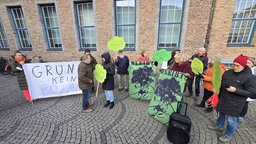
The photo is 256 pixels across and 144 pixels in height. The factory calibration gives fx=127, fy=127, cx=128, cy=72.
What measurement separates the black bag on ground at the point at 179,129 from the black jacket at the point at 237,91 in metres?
0.76

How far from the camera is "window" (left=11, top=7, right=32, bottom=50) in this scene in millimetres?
8646

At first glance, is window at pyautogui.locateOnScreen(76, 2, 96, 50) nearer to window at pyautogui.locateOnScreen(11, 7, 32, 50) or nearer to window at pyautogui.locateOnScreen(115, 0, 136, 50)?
window at pyautogui.locateOnScreen(115, 0, 136, 50)

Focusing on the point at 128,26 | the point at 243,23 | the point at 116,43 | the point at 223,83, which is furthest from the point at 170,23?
the point at 223,83

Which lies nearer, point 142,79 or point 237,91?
point 237,91

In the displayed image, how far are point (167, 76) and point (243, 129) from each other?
7.34 feet

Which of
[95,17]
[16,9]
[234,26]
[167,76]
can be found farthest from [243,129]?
A: [16,9]

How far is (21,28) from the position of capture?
8938 mm

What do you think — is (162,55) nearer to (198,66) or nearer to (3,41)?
(198,66)

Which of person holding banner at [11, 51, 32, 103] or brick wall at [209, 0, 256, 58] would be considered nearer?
person holding banner at [11, 51, 32, 103]

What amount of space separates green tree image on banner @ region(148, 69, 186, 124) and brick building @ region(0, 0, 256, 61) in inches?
172

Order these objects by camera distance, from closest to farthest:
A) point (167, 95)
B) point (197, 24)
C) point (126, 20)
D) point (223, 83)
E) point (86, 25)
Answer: point (223, 83), point (167, 95), point (197, 24), point (126, 20), point (86, 25)

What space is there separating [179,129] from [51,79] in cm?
430

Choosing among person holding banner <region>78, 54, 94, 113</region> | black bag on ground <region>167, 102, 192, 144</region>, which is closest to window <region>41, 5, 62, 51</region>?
person holding banner <region>78, 54, 94, 113</region>

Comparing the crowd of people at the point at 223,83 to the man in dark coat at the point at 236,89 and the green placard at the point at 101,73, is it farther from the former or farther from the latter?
the green placard at the point at 101,73
